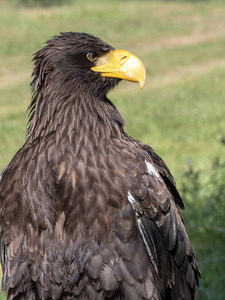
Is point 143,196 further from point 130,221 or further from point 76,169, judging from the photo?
point 76,169

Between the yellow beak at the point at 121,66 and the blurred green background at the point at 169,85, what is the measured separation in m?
2.17

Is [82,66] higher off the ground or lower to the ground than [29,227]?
higher

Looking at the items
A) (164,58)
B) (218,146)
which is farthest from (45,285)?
(164,58)

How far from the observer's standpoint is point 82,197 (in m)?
3.11

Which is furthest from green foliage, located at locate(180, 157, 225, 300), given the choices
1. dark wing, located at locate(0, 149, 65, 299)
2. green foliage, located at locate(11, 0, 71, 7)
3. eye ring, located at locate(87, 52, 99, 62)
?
green foliage, located at locate(11, 0, 71, 7)

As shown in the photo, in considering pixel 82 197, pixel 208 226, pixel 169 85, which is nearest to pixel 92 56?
pixel 82 197

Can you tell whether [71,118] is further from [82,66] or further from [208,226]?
[208,226]

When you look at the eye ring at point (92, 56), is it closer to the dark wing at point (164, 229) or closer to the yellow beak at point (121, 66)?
the yellow beak at point (121, 66)

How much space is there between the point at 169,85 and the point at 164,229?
9.93m

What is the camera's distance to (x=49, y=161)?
3170 millimetres

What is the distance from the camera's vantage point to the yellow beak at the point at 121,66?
321 centimetres

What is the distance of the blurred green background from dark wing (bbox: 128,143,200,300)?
1.28 metres

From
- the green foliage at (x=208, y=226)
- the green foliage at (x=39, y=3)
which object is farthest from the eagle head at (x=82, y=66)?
the green foliage at (x=39, y=3)

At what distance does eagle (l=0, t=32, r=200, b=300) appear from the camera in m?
3.11
